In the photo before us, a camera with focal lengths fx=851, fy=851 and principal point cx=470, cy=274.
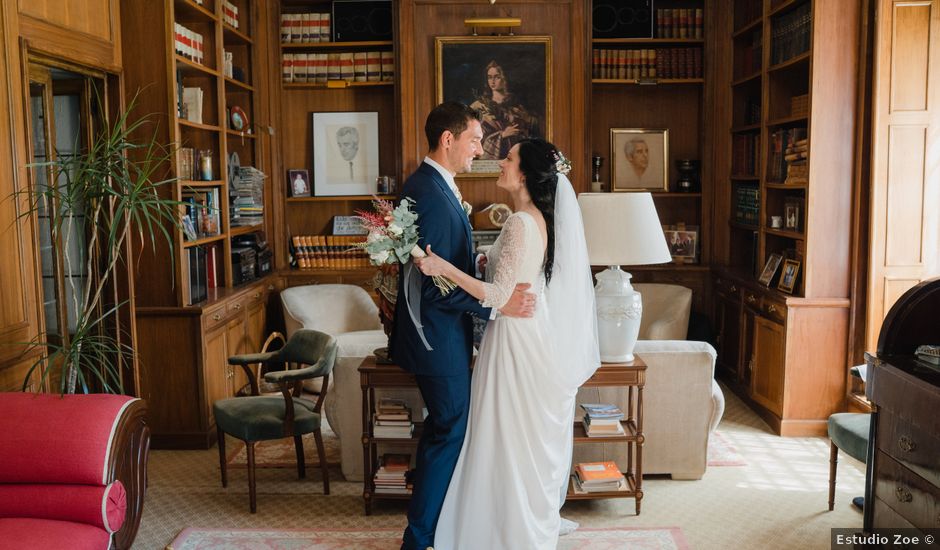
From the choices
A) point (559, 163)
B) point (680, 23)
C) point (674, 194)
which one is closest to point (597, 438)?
point (559, 163)

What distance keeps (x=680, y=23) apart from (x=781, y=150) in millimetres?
1897

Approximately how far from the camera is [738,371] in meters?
6.27

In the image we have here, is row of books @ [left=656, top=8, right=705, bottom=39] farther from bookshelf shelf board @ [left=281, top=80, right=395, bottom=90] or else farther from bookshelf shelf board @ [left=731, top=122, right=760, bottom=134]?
bookshelf shelf board @ [left=281, top=80, right=395, bottom=90]

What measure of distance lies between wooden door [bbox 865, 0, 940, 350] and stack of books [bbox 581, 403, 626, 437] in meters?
1.91

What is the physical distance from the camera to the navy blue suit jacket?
3441mm

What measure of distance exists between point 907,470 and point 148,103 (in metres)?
4.31

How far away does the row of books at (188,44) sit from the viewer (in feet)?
17.1

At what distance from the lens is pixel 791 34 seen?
217 inches

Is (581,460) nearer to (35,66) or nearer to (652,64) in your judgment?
(35,66)

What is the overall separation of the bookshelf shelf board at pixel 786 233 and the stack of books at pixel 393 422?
2.76m

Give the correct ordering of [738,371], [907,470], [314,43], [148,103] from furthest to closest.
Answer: [314,43] → [738,371] → [148,103] → [907,470]

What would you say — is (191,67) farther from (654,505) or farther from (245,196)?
(654,505)

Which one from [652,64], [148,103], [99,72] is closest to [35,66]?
[99,72]

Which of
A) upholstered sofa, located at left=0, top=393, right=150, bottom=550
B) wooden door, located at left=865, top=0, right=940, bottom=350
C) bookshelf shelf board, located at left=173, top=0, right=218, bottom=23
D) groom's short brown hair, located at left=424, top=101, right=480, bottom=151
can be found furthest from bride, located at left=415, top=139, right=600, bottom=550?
bookshelf shelf board, located at left=173, top=0, right=218, bottom=23
